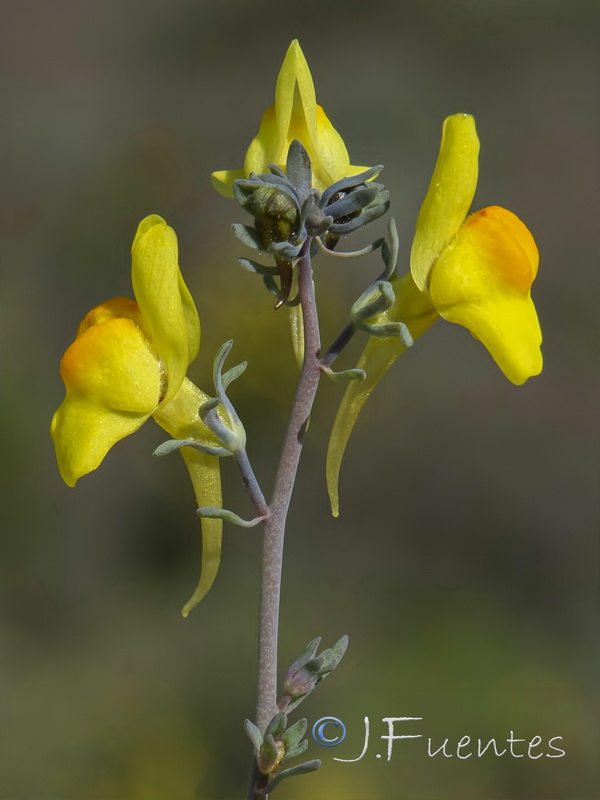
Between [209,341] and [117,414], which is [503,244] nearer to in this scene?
[117,414]

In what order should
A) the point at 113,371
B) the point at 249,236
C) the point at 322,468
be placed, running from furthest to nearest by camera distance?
the point at 322,468 < the point at 113,371 < the point at 249,236

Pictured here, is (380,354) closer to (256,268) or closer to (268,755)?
(256,268)

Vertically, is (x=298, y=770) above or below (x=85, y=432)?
below

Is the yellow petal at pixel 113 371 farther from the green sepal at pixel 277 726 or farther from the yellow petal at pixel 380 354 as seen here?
the green sepal at pixel 277 726

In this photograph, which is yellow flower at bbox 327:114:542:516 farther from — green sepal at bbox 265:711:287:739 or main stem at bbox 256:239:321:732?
green sepal at bbox 265:711:287:739

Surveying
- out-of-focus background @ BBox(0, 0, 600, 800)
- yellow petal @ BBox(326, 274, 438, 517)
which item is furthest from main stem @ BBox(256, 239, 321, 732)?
out-of-focus background @ BBox(0, 0, 600, 800)

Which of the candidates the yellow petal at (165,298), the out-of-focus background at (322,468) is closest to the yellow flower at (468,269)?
the yellow petal at (165,298)

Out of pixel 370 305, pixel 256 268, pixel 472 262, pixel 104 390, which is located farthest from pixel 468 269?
pixel 104 390
